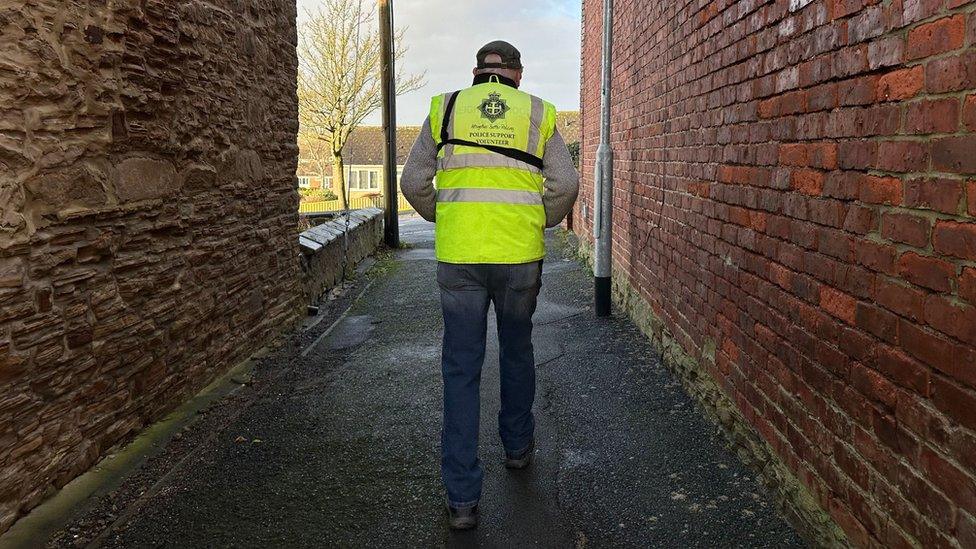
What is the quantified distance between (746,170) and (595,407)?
180cm

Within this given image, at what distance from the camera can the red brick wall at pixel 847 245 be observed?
2176 millimetres

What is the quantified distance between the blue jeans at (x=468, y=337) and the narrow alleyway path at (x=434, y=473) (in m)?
0.22

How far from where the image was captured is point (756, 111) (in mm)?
3777

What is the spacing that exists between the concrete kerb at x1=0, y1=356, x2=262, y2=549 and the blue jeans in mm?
1687

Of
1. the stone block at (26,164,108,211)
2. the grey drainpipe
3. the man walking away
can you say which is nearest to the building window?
the grey drainpipe

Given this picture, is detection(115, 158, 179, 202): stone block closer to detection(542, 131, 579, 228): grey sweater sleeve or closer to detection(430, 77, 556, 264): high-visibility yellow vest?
detection(430, 77, 556, 264): high-visibility yellow vest

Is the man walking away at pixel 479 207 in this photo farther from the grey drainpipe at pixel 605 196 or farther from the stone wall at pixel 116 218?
the grey drainpipe at pixel 605 196

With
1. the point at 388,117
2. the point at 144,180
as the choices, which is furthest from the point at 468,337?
the point at 388,117

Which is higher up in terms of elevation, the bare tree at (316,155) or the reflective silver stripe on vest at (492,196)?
the bare tree at (316,155)

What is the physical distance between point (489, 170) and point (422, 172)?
356mm

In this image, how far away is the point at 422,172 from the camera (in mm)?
3641

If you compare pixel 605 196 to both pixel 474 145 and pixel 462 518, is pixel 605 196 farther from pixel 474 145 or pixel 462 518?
pixel 462 518

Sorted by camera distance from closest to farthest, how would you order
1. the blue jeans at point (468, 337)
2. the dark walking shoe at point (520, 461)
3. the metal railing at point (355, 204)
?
1. the blue jeans at point (468, 337)
2. the dark walking shoe at point (520, 461)
3. the metal railing at point (355, 204)

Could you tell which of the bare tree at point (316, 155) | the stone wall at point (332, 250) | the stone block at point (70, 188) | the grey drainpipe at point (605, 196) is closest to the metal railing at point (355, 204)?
the bare tree at point (316, 155)
